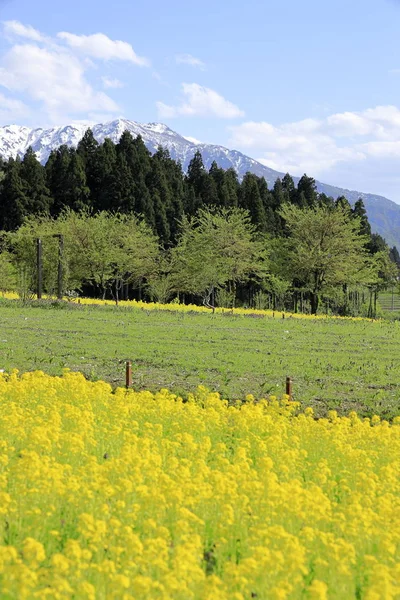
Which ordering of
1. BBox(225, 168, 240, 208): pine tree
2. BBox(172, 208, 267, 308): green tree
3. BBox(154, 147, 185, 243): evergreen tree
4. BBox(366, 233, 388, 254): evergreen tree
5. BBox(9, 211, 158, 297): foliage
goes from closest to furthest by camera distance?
BBox(9, 211, 158, 297): foliage → BBox(172, 208, 267, 308): green tree → BBox(154, 147, 185, 243): evergreen tree → BBox(225, 168, 240, 208): pine tree → BBox(366, 233, 388, 254): evergreen tree

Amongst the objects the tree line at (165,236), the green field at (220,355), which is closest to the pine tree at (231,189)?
the tree line at (165,236)

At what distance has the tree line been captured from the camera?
4512 cm

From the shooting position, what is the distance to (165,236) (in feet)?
211

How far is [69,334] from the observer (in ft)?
68.6

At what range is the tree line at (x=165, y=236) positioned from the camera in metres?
45.1

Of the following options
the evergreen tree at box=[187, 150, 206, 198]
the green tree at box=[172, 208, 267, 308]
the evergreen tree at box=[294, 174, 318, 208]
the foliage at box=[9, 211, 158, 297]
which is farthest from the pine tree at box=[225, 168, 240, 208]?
the foliage at box=[9, 211, 158, 297]

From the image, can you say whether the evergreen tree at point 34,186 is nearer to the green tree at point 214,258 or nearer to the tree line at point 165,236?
the tree line at point 165,236

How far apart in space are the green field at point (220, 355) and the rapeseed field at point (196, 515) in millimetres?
3907

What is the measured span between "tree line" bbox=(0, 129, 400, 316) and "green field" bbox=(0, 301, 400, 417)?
16.3 metres

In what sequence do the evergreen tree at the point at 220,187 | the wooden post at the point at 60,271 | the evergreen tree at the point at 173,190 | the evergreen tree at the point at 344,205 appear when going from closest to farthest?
the wooden post at the point at 60,271
the evergreen tree at the point at 344,205
the evergreen tree at the point at 173,190
the evergreen tree at the point at 220,187

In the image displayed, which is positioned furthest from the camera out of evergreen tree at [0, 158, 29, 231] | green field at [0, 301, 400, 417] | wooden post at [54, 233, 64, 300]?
evergreen tree at [0, 158, 29, 231]

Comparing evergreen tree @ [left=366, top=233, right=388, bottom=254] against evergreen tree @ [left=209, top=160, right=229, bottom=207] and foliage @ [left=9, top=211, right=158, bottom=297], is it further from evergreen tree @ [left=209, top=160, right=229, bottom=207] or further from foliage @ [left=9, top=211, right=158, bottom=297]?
foliage @ [left=9, top=211, right=158, bottom=297]

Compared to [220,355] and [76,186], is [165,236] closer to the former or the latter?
[76,186]

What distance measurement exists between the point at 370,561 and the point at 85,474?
2843 mm
